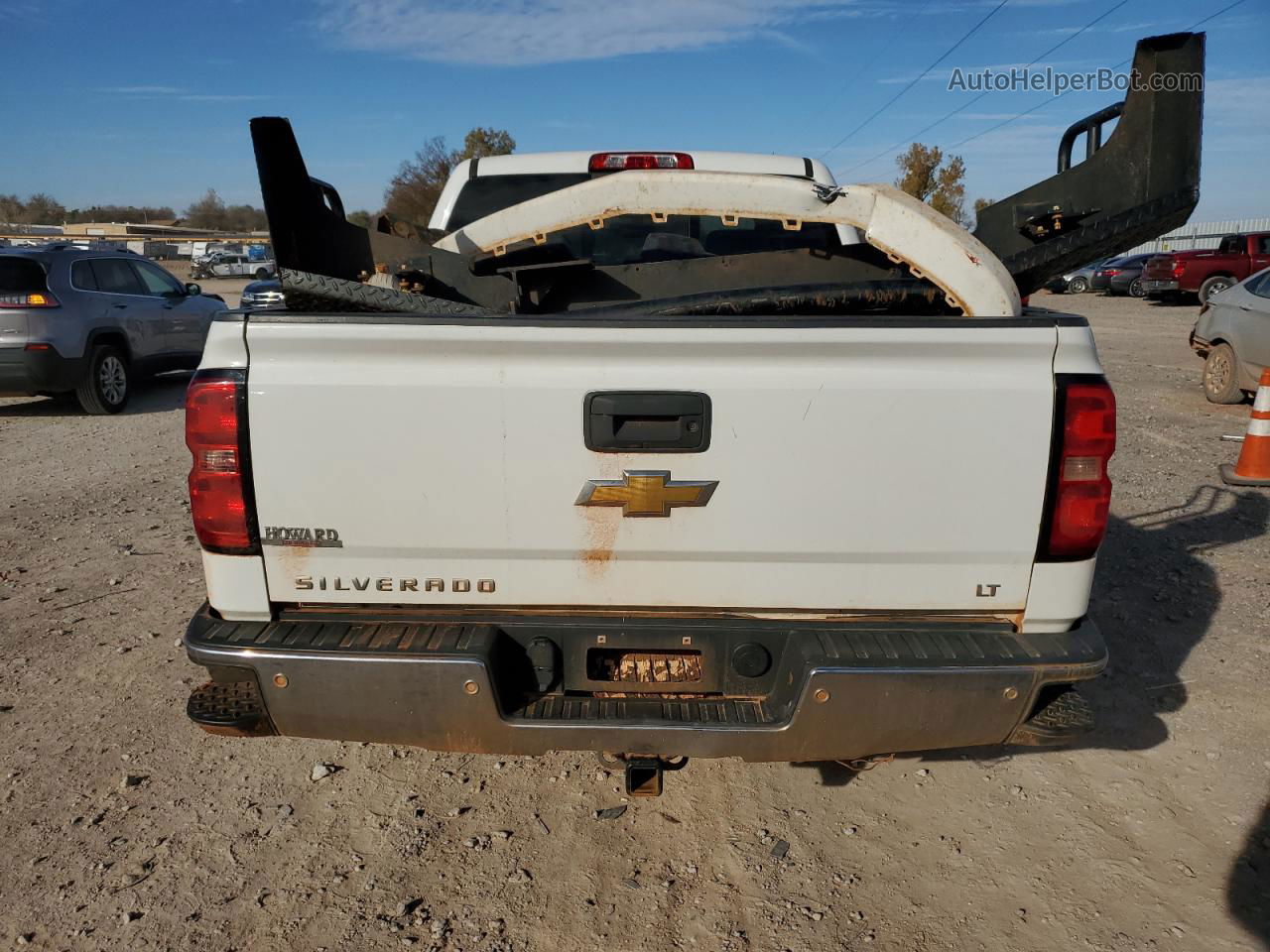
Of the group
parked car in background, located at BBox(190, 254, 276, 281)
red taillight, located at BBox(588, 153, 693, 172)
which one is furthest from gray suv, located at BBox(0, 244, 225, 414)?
parked car in background, located at BBox(190, 254, 276, 281)

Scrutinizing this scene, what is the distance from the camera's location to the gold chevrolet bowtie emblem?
7.72 feet

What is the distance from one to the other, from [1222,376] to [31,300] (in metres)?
13.4

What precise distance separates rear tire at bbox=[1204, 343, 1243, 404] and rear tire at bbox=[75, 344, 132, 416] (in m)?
13.0

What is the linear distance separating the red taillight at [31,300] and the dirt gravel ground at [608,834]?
267 inches

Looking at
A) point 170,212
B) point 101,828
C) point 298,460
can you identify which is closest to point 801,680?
point 298,460

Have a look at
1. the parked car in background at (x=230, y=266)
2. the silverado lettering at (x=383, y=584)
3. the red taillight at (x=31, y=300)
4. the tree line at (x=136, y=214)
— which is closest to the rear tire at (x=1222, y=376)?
the silverado lettering at (x=383, y=584)

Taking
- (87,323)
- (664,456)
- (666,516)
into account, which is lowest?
(666,516)

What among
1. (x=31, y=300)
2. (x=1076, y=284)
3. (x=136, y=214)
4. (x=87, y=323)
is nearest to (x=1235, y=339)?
(x=87, y=323)

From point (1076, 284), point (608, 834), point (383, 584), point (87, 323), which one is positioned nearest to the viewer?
point (383, 584)

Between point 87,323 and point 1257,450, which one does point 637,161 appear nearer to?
point 1257,450

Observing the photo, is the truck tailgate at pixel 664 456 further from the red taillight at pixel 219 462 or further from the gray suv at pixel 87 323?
the gray suv at pixel 87 323

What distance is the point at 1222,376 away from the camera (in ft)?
34.4

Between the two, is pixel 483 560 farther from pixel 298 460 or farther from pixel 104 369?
pixel 104 369

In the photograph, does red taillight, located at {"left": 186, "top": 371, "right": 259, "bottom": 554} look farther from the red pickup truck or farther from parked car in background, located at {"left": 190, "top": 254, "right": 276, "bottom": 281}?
parked car in background, located at {"left": 190, "top": 254, "right": 276, "bottom": 281}
